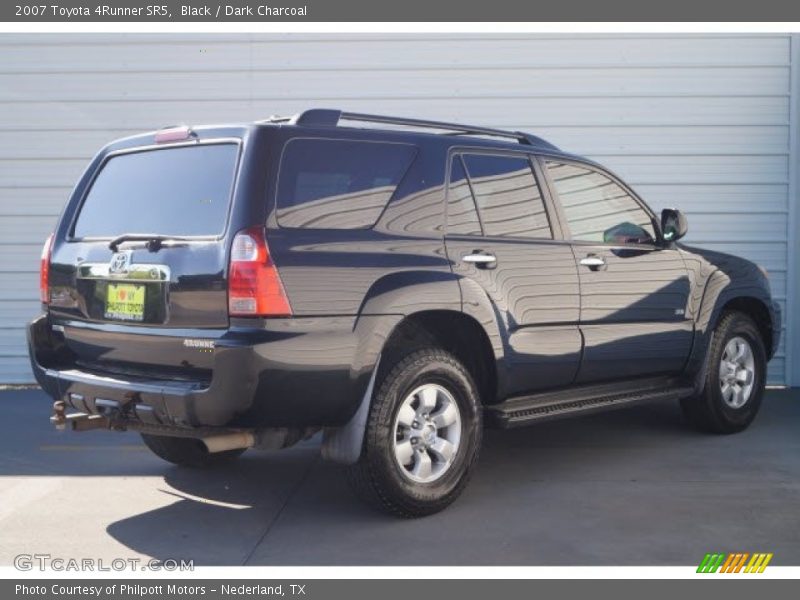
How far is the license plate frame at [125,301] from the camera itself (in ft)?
13.3

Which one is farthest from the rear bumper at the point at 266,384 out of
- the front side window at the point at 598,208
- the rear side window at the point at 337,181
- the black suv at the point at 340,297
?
the front side window at the point at 598,208

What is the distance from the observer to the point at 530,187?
16.7ft

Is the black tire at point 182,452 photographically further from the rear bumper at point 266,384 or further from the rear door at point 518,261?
the rear door at point 518,261

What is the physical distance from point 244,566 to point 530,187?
2553 millimetres

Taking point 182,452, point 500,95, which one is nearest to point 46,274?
point 182,452

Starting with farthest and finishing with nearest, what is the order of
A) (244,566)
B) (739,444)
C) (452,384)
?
(739,444)
(452,384)
(244,566)

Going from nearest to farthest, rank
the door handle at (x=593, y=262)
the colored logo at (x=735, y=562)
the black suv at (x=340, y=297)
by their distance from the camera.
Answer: the colored logo at (x=735, y=562) → the black suv at (x=340, y=297) → the door handle at (x=593, y=262)

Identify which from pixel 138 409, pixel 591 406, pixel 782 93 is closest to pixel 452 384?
pixel 591 406

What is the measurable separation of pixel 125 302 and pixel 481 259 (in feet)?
5.60

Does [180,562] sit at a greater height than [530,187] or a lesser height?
lesser

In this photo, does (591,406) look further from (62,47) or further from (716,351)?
(62,47)

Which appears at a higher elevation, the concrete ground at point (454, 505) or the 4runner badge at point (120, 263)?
the 4runner badge at point (120, 263)

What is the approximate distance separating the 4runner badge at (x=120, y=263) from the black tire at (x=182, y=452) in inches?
53.4

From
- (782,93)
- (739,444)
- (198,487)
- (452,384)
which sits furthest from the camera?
(782,93)
